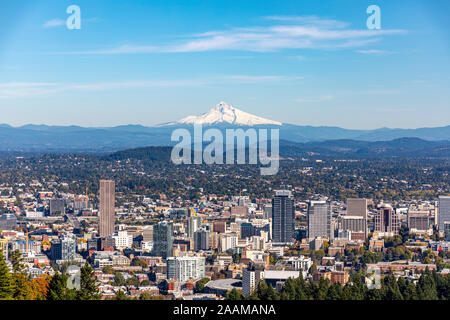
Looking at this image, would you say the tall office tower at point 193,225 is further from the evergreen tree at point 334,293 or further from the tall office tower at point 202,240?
the evergreen tree at point 334,293

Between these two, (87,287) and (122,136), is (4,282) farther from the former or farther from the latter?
(122,136)

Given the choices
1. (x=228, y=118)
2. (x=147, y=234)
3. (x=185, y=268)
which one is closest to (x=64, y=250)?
(x=147, y=234)

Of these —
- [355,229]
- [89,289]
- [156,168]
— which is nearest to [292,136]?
[156,168]

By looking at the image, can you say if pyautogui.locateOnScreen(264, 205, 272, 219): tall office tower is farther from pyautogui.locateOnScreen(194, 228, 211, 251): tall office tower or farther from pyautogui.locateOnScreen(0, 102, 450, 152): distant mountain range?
pyautogui.locateOnScreen(0, 102, 450, 152): distant mountain range

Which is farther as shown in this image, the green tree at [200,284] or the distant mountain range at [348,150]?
the distant mountain range at [348,150]

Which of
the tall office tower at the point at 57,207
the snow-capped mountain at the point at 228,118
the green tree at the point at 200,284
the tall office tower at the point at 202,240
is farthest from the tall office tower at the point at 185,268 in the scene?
the snow-capped mountain at the point at 228,118

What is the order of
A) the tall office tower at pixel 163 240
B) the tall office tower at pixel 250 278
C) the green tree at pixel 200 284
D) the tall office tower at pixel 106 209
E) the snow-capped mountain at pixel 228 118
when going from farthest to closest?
the snow-capped mountain at pixel 228 118
the tall office tower at pixel 106 209
the tall office tower at pixel 163 240
the green tree at pixel 200 284
the tall office tower at pixel 250 278

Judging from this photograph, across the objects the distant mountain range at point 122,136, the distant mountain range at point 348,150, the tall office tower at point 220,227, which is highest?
the distant mountain range at point 122,136
